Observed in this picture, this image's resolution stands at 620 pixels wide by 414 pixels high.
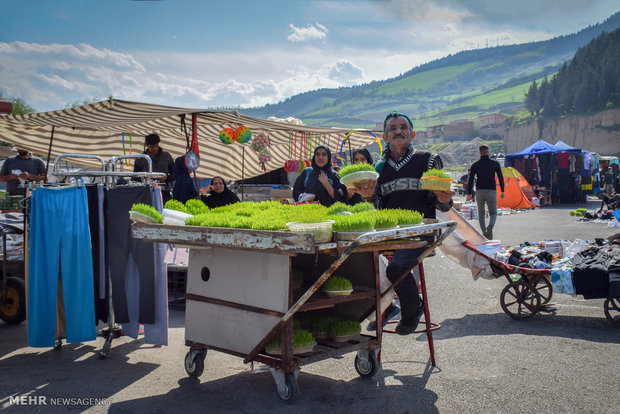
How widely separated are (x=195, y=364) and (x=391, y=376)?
160 centimetres

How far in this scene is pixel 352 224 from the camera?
3.37m

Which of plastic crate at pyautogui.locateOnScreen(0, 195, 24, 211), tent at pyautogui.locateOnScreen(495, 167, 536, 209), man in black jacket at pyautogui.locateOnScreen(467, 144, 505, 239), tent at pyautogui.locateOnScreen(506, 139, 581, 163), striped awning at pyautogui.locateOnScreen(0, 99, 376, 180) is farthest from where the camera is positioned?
tent at pyautogui.locateOnScreen(506, 139, 581, 163)

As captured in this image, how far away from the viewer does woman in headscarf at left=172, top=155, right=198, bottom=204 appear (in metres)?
7.76

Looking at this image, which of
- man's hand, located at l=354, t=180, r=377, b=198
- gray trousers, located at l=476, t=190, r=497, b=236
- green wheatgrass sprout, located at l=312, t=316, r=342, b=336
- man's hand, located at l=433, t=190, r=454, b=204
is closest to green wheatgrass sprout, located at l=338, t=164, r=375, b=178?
man's hand, located at l=354, t=180, r=377, b=198

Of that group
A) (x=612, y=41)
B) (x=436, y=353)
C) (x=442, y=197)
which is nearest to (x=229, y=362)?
(x=436, y=353)

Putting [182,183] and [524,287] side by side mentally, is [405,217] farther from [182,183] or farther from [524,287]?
[182,183]

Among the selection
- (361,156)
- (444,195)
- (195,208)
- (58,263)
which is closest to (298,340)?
(195,208)

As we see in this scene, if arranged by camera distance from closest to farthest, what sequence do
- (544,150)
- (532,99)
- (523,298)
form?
(523,298) → (544,150) → (532,99)

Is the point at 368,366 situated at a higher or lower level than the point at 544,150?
lower

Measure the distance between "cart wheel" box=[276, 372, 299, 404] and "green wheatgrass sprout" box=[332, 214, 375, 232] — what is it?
45.4 inches

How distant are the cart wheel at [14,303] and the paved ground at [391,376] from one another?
136mm

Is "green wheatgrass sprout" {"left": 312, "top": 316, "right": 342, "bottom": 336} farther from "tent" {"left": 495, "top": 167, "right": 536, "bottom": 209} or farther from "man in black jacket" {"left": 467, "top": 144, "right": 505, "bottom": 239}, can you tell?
"tent" {"left": 495, "top": 167, "right": 536, "bottom": 209}

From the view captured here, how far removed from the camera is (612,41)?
70375 millimetres

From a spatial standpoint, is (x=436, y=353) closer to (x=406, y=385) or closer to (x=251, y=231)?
(x=406, y=385)
